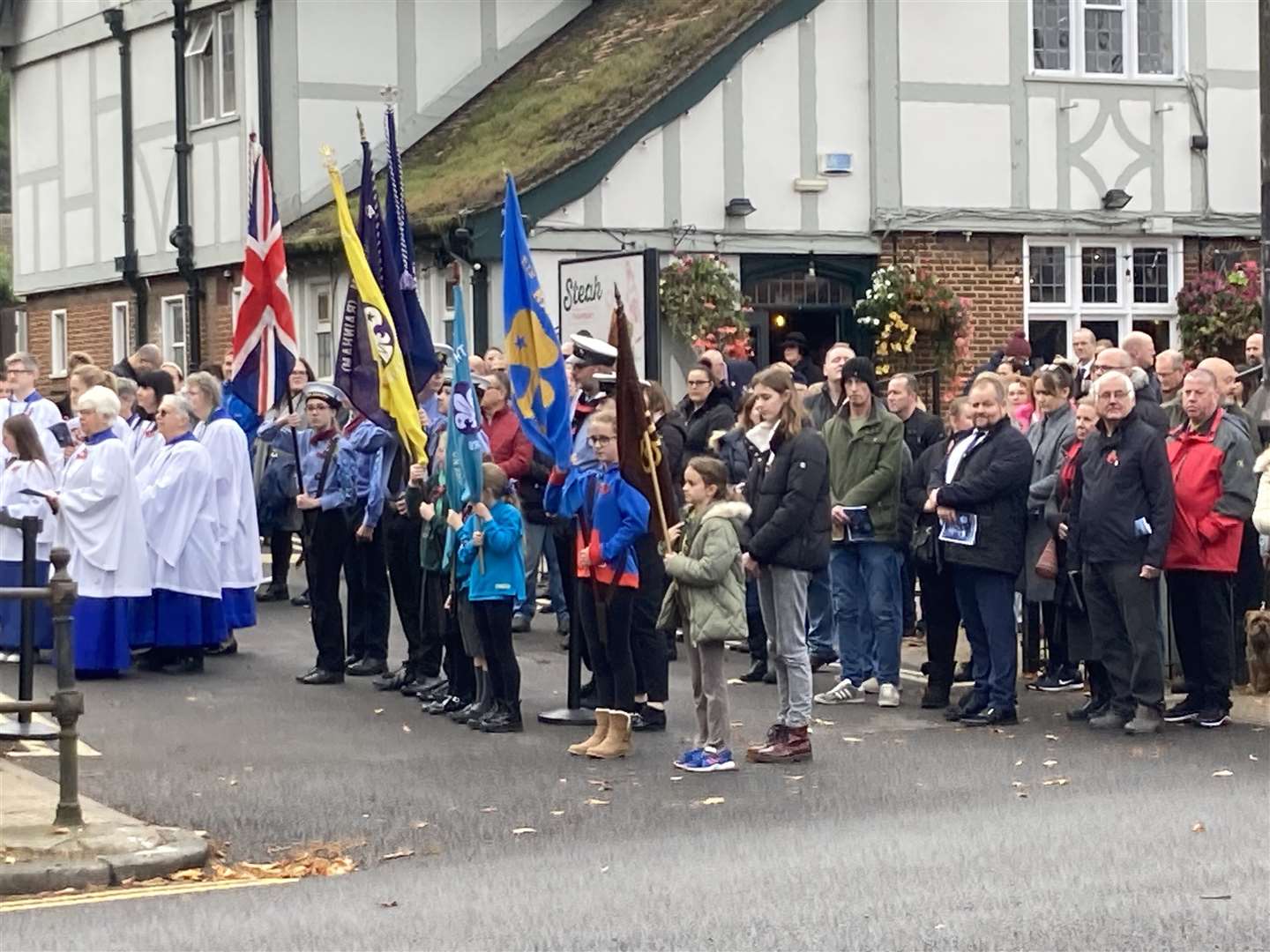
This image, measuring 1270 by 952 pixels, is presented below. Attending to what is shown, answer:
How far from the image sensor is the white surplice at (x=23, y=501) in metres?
14.9

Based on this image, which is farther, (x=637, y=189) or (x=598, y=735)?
(x=637, y=189)

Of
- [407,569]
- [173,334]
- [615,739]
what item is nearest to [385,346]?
[407,569]

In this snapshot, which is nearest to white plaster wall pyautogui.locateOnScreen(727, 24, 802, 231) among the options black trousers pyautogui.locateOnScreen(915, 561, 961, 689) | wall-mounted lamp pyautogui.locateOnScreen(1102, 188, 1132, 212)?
wall-mounted lamp pyautogui.locateOnScreen(1102, 188, 1132, 212)

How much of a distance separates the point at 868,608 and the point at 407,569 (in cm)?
284

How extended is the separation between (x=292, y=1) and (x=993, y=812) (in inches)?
771

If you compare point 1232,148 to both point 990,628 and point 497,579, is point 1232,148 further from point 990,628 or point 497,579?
point 497,579

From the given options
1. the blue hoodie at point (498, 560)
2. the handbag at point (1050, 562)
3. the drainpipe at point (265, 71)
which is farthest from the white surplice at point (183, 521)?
the drainpipe at point (265, 71)

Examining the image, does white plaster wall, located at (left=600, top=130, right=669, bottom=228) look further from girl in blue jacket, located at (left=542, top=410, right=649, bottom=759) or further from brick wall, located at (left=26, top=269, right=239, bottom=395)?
girl in blue jacket, located at (left=542, top=410, right=649, bottom=759)

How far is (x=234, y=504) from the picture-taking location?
15.6 meters

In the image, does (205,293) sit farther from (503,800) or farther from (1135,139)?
(503,800)

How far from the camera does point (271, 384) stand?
1645cm

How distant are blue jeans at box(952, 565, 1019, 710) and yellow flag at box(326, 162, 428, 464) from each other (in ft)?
10.6

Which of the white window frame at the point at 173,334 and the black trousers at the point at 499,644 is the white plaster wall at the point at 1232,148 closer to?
the white window frame at the point at 173,334

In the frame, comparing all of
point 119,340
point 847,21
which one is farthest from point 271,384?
point 119,340
